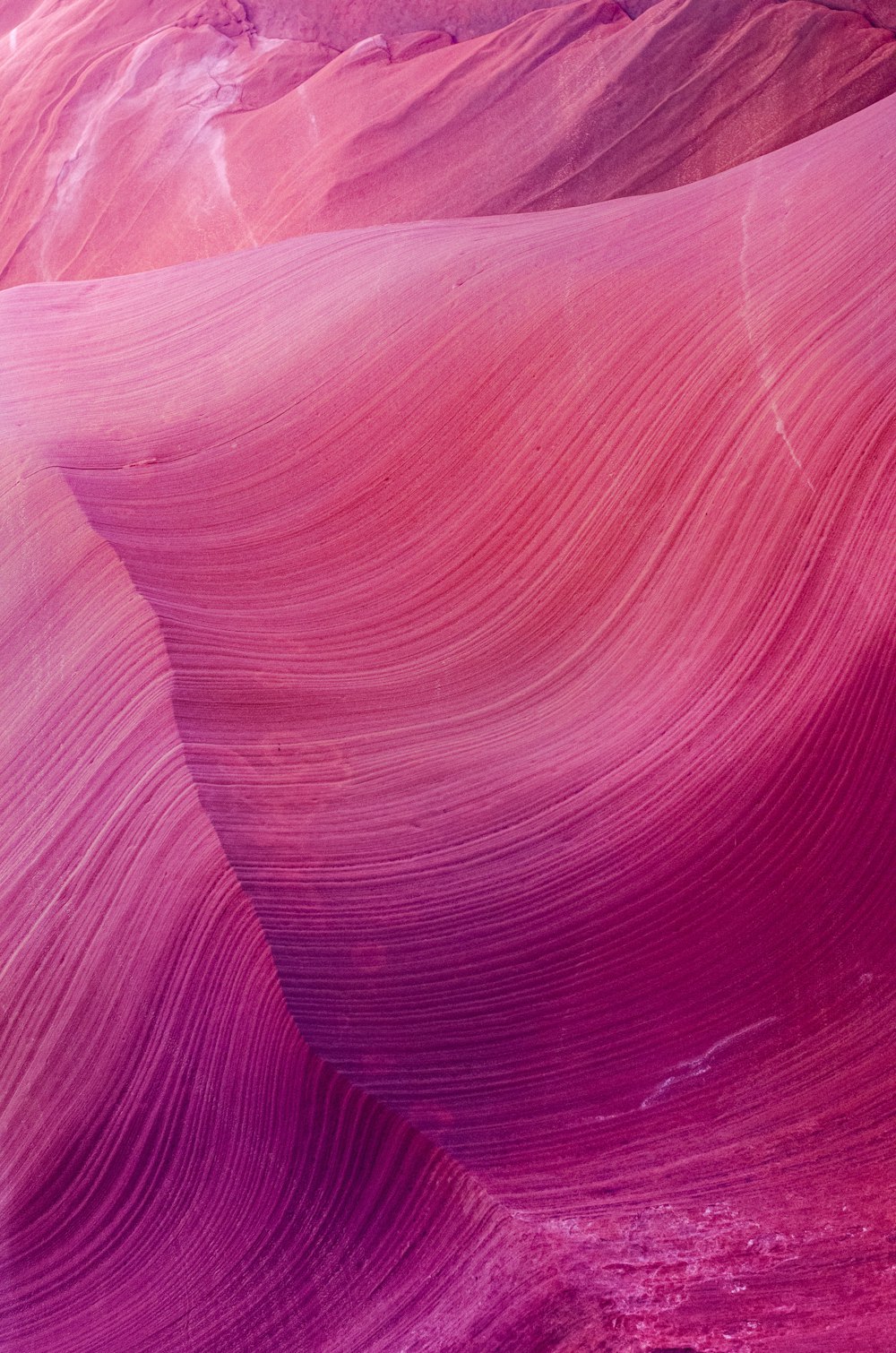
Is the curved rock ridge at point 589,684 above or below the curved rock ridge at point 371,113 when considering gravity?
below

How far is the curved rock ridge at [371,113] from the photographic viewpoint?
218 cm

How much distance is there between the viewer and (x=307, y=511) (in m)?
1.60

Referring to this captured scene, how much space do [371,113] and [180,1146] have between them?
7.03ft

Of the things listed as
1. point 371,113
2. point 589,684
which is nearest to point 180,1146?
point 589,684

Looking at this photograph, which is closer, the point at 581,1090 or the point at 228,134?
the point at 581,1090

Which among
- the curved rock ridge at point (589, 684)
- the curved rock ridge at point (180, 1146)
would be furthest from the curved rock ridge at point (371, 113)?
the curved rock ridge at point (180, 1146)

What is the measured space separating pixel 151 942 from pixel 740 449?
1.02 m

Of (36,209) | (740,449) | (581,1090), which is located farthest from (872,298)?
(36,209)

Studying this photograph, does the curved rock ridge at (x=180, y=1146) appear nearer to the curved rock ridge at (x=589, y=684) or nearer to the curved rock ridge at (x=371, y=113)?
the curved rock ridge at (x=589, y=684)

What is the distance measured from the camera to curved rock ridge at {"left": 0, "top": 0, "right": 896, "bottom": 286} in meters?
2.18

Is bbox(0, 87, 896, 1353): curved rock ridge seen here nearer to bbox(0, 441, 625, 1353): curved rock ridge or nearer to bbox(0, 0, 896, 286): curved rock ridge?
bbox(0, 441, 625, 1353): curved rock ridge

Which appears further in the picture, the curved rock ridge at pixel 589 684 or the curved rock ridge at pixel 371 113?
the curved rock ridge at pixel 371 113

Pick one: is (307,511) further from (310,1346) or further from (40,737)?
(310,1346)

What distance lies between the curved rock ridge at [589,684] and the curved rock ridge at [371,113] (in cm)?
54
